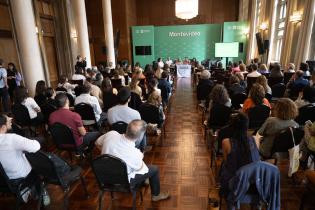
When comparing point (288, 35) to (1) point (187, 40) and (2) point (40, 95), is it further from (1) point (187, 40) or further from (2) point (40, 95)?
(2) point (40, 95)

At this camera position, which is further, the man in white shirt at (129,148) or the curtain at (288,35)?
the curtain at (288,35)

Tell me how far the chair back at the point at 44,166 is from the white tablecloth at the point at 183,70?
11.0 m

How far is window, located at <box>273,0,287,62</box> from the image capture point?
9.88 m

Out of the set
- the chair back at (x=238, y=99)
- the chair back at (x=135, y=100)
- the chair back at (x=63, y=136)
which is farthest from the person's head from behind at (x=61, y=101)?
the chair back at (x=238, y=99)

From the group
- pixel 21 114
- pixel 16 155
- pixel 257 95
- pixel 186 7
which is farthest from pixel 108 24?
pixel 16 155

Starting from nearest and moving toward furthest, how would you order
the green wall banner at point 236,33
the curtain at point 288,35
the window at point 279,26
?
the curtain at point 288,35 < the window at point 279,26 < the green wall banner at point 236,33

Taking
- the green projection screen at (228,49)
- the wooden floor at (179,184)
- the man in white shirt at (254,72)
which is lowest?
the wooden floor at (179,184)

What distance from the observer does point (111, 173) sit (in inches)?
81.7

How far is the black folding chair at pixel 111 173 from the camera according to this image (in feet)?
6.43

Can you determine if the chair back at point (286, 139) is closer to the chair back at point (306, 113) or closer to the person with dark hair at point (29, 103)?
the chair back at point (306, 113)

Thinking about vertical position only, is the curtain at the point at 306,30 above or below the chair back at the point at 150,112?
above

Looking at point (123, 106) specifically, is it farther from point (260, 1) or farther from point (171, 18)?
point (171, 18)

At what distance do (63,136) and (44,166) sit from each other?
856mm

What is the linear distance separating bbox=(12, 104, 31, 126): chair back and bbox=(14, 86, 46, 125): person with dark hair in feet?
0.19
